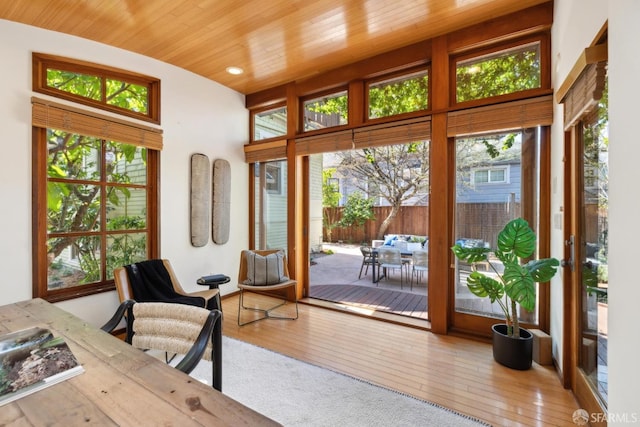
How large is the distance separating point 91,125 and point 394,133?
301 cm

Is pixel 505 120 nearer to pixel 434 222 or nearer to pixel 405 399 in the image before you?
pixel 434 222

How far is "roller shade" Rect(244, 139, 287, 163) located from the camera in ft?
13.2

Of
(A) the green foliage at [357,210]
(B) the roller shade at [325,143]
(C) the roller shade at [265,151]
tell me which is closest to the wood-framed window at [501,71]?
(B) the roller shade at [325,143]

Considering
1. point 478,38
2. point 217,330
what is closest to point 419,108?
point 478,38

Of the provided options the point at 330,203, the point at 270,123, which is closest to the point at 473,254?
the point at 270,123

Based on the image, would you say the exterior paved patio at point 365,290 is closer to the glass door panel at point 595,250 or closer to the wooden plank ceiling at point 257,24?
the glass door panel at point 595,250

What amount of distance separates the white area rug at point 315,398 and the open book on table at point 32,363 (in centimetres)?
116

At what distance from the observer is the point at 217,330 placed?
126 cm

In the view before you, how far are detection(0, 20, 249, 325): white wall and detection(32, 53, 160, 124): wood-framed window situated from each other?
7 cm

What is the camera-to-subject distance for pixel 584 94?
1628mm

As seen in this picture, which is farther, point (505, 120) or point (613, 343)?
point (505, 120)

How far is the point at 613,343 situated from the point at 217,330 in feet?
5.51

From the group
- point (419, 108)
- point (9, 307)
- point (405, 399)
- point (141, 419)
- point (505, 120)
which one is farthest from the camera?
point (419, 108)

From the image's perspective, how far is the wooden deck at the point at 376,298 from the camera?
3.62m
